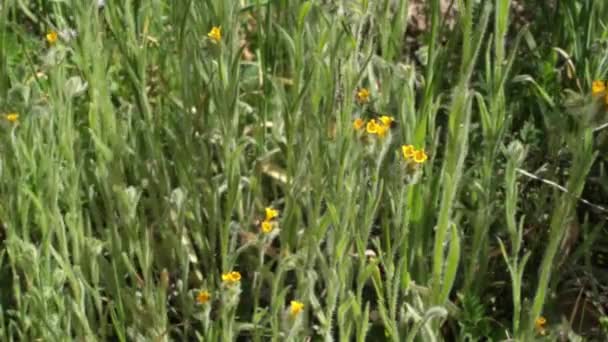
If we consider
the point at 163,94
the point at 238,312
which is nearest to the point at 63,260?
the point at 238,312

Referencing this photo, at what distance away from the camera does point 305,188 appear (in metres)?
1.87

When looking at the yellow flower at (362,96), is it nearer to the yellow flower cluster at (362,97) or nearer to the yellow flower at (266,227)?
the yellow flower cluster at (362,97)

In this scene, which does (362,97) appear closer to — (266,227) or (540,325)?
(266,227)

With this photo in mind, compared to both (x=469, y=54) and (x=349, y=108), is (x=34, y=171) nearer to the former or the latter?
(x=349, y=108)

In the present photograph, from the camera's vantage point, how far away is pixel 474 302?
1.85 m

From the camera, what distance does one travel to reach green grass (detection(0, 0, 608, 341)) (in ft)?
5.48

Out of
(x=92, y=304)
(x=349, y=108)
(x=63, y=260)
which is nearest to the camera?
(x=349, y=108)

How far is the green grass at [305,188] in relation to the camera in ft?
5.48

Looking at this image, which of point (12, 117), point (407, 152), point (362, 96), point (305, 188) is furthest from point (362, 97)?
point (12, 117)

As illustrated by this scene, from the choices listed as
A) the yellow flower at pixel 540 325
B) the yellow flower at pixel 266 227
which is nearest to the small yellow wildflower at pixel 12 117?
the yellow flower at pixel 266 227

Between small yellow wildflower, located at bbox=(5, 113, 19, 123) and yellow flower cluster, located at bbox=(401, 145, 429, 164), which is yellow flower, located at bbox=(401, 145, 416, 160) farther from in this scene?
small yellow wildflower, located at bbox=(5, 113, 19, 123)

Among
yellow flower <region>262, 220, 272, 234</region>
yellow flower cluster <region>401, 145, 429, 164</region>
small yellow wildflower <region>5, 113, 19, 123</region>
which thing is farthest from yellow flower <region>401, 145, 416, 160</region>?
small yellow wildflower <region>5, 113, 19, 123</region>

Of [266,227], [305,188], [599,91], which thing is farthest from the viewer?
[305,188]

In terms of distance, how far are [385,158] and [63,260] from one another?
63 centimetres
